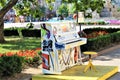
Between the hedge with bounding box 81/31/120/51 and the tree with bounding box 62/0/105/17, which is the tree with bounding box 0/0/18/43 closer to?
the tree with bounding box 62/0/105/17

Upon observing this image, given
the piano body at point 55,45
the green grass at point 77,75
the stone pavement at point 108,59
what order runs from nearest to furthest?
the green grass at point 77,75
the piano body at point 55,45
the stone pavement at point 108,59

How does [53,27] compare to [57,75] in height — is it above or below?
above

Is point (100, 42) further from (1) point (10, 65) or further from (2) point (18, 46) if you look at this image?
(1) point (10, 65)

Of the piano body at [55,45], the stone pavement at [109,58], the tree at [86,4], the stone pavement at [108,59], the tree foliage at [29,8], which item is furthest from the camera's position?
the tree foliage at [29,8]

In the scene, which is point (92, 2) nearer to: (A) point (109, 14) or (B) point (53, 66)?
(B) point (53, 66)

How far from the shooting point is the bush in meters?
10.2

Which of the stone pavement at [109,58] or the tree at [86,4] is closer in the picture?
the stone pavement at [109,58]

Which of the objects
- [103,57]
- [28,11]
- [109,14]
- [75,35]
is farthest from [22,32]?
[109,14]

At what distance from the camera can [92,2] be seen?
22781mm

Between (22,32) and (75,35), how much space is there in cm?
1564

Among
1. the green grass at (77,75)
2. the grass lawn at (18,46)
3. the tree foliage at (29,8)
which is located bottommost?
the grass lawn at (18,46)

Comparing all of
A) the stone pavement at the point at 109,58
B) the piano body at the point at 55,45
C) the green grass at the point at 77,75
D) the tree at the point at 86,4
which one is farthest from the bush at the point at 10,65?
the tree at the point at 86,4

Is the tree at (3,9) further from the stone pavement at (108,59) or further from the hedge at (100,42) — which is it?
the stone pavement at (108,59)

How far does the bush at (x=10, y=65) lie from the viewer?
33.4ft
